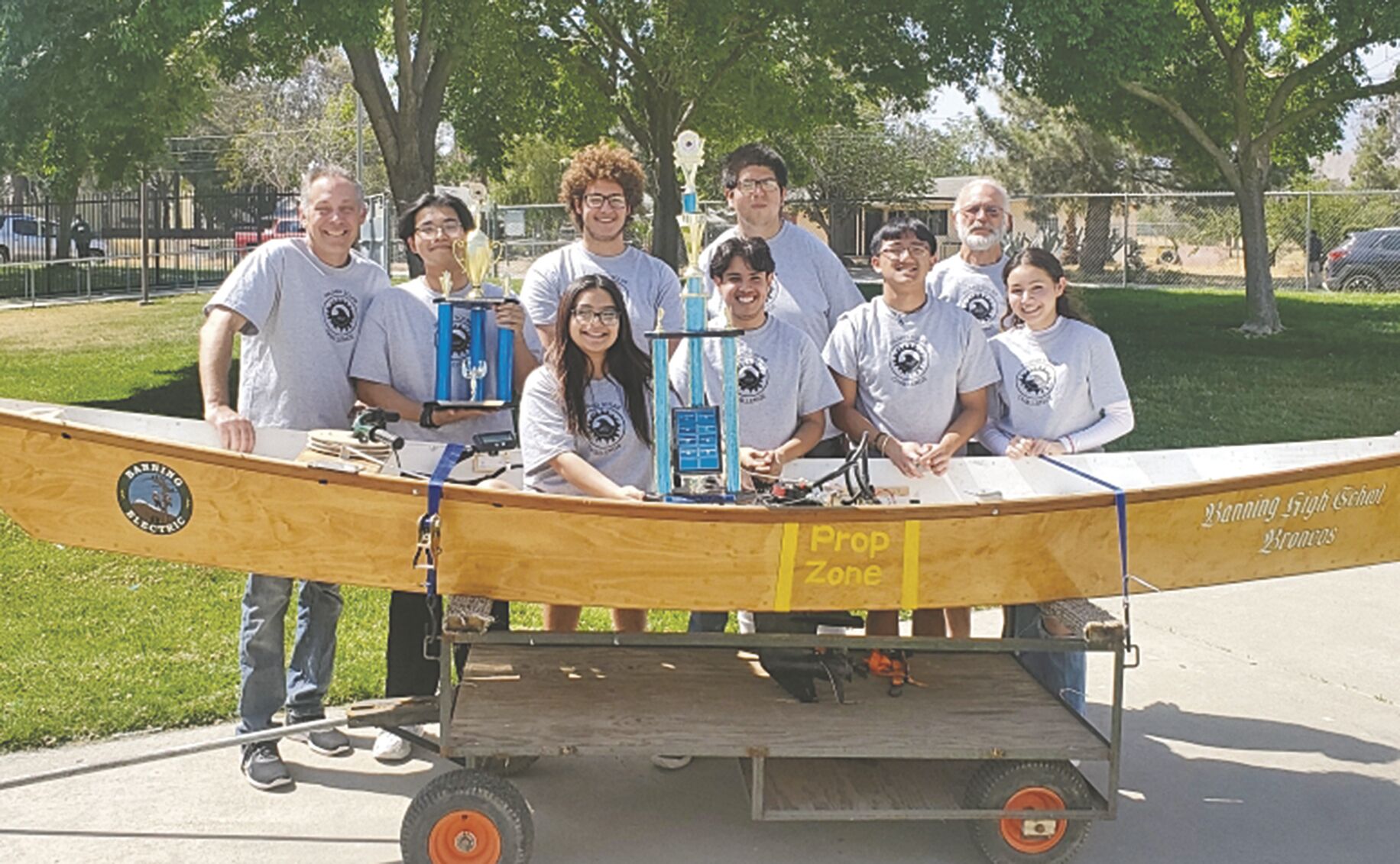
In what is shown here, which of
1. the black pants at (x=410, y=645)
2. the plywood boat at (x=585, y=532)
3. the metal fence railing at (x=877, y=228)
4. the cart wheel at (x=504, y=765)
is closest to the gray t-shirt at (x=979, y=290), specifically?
the plywood boat at (x=585, y=532)

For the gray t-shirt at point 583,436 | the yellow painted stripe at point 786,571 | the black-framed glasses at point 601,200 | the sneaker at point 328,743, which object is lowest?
the sneaker at point 328,743

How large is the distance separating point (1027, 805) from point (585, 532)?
1463 mm

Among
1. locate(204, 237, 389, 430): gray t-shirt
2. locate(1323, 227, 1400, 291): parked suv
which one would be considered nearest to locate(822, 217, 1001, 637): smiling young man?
locate(204, 237, 389, 430): gray t-shirt

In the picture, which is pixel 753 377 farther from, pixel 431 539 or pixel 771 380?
pixel 431 539

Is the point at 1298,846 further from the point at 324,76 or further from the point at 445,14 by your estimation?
the point at 324,76

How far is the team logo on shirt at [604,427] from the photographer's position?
14.9 ft

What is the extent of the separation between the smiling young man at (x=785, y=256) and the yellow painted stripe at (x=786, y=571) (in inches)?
42.7

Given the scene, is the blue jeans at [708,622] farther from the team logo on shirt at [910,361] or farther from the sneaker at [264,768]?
the sneaker at [264,768]

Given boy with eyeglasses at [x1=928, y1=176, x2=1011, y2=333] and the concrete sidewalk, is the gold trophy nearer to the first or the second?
boy with eyeglasses at [x1=928, y1=176, x2=1011, y2=333]

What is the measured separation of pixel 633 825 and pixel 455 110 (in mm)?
17540

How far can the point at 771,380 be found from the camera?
15.6 ft

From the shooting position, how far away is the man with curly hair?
5.00m

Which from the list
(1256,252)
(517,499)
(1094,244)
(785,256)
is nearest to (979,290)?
(785,256)

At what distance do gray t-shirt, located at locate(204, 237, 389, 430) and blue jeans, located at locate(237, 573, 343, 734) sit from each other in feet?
1.77
